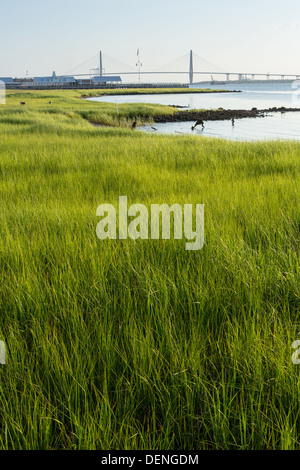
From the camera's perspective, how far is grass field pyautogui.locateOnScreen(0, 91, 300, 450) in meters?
1.25

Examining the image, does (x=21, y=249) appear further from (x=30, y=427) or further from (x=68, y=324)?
(x=30, y=427)

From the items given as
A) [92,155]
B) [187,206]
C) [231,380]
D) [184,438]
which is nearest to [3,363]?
[184,438]

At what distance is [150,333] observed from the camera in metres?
1.58

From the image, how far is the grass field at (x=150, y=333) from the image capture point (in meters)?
1.25

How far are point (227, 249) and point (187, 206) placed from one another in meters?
1.15

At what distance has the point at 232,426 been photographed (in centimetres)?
129

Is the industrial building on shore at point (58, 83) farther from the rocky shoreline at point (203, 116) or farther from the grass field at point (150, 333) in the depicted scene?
the grass field at point (150, 333)

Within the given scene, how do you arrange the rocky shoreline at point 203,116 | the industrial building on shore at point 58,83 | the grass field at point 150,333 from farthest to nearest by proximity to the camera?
the industrial building on shore at point 58,83
the rocky shoreline at point 203,116
the grass field at point 150,333

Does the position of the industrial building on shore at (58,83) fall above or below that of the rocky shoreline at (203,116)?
above

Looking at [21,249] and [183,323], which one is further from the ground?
[21,249]

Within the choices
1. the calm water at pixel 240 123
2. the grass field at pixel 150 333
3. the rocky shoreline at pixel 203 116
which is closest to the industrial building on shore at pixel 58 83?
the calm water at pixel 240 123

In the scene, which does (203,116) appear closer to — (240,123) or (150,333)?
(240,123)

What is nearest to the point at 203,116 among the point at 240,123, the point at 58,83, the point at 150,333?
the point at 240,123
